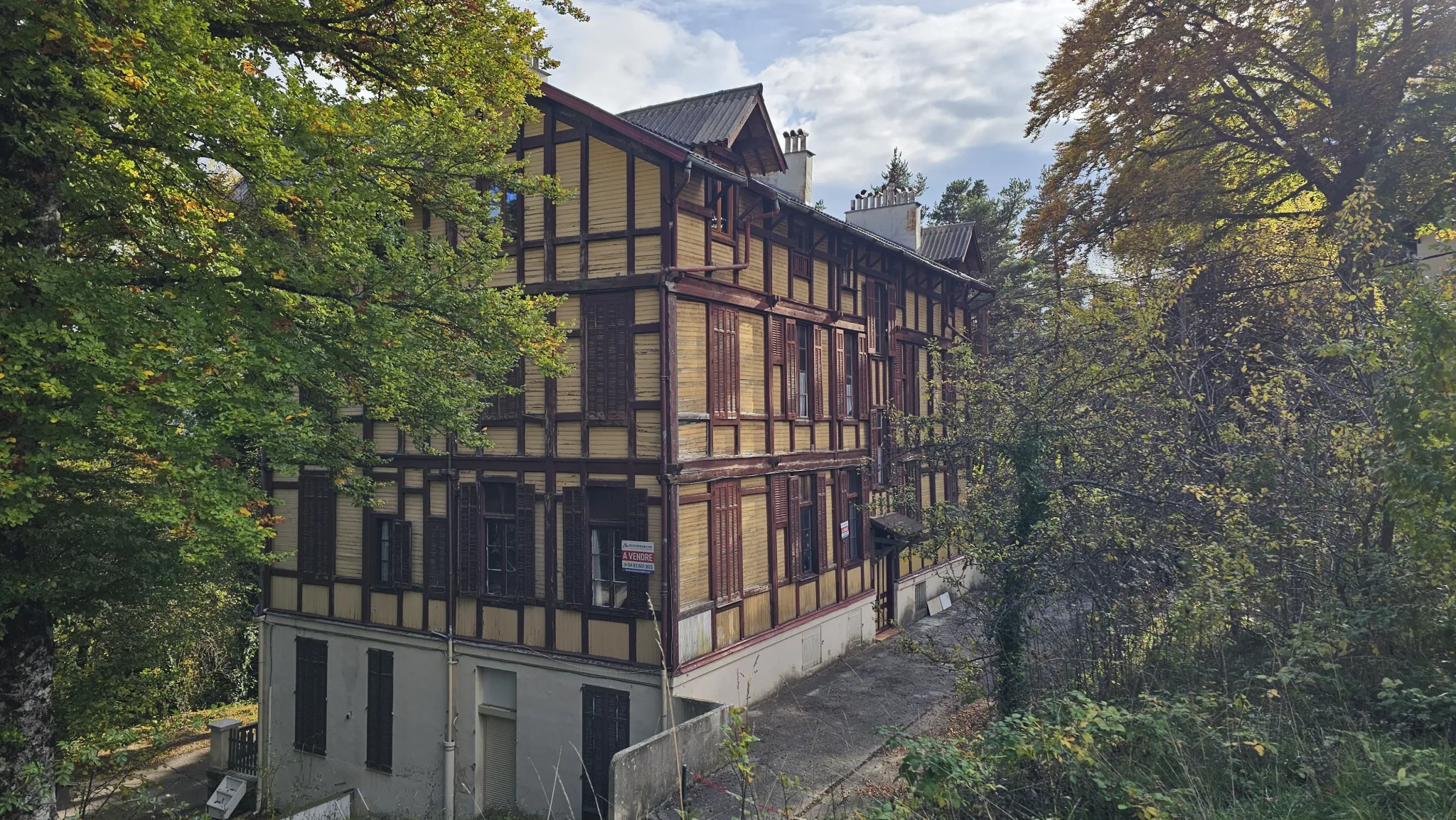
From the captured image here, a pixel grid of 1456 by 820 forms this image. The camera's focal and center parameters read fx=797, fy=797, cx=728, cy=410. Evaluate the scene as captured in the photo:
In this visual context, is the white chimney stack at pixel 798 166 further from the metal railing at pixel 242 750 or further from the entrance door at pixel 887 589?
the metal railing at pixel 242 750

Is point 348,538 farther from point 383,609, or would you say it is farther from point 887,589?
point 887,589

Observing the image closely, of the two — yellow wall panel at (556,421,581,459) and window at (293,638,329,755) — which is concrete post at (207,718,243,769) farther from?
yellow wall panel at (556,421,581,459)

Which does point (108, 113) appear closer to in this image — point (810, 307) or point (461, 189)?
point (461, 189)

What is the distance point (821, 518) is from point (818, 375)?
300 centimetres

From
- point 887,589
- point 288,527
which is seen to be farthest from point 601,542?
point 887,589

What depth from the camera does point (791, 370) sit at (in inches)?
612

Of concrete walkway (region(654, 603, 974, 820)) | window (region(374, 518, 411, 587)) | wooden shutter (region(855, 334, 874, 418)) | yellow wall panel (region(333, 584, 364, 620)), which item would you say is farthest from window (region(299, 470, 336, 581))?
wooden shutter (region(855, 334, 874, 418))

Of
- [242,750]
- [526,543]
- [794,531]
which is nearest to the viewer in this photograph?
[526,543]

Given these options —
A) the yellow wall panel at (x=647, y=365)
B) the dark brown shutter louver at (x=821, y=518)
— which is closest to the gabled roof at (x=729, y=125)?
the yellow wall panel at (x=647, y=365)

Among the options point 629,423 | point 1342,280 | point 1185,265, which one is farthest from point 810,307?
point 1342,280

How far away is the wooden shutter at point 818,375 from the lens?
1652 cm

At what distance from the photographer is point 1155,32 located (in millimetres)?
11742

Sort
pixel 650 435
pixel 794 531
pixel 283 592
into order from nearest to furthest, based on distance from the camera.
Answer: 1. pixel 650 435
2. pixel 794 531
3. pixel 283 592

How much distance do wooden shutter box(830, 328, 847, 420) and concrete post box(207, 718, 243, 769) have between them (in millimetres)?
13955
